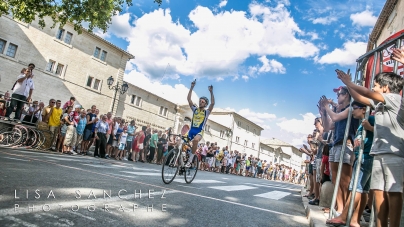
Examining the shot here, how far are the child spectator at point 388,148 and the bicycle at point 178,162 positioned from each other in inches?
166

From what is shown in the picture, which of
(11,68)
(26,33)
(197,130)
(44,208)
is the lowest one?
(44,208)

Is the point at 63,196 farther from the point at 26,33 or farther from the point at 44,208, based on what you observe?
the point at 26,33

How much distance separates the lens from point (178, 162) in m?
6.55

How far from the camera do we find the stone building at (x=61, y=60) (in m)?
24.2

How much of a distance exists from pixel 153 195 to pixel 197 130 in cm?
269

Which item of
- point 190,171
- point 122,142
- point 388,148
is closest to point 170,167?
point 190,171

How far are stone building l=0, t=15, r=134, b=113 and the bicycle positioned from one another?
23.2 m

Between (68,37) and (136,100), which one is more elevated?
(68,37)

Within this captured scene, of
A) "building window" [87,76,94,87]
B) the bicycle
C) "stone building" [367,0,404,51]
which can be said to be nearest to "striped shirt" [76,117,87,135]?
the bicycle

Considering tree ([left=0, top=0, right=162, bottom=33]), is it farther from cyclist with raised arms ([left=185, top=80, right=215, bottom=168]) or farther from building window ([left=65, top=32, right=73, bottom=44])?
building window ([left=65, top=32, right=73, bottom=44])

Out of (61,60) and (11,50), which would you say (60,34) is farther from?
(11,50)

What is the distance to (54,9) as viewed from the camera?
1277cm

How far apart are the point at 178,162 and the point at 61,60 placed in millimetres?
26828

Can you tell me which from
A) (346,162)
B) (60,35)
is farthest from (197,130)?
(60,35)
